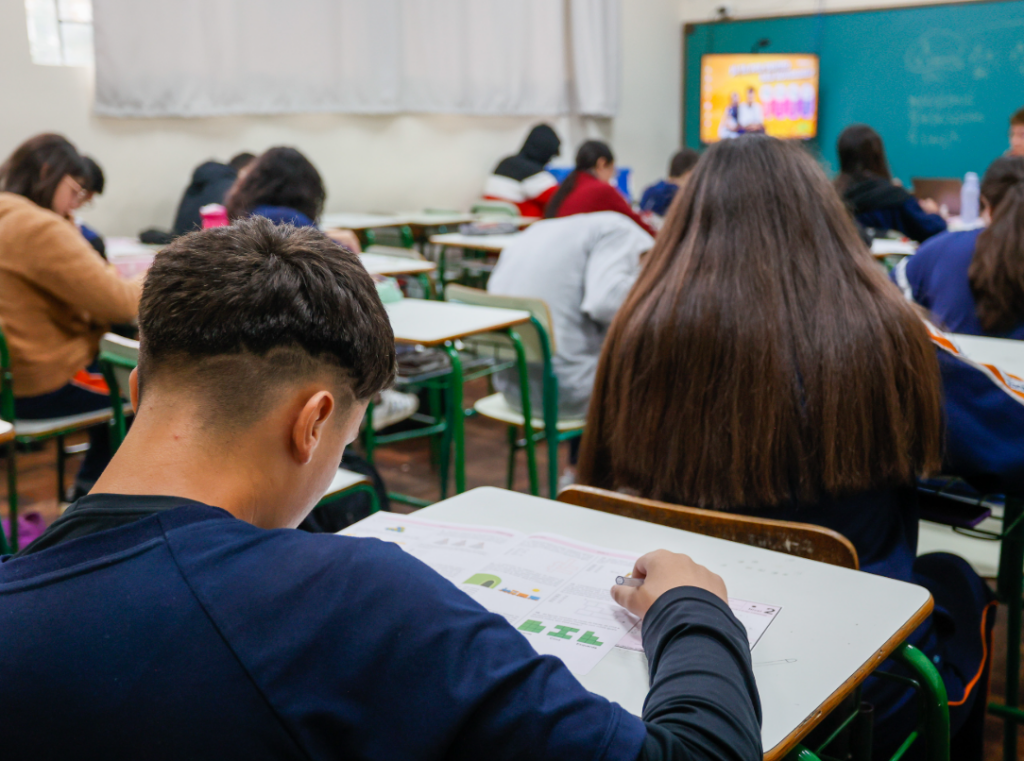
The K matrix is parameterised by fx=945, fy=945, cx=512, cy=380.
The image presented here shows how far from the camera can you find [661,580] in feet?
2.87

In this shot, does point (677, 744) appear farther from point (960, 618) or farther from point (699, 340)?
point (960, 618)

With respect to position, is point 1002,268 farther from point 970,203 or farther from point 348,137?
point 348,137

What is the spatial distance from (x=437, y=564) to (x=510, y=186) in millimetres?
6058

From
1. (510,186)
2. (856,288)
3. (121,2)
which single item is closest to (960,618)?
(856,288)

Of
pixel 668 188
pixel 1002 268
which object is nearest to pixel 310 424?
pixel 1002 268

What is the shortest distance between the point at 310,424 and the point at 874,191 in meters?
4.37

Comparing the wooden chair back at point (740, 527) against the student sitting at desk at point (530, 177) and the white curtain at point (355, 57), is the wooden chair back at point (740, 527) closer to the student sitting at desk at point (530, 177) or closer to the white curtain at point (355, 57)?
the white curtain at point (355, 57)

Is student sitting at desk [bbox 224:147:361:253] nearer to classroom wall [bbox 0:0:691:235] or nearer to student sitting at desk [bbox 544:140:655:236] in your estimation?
student sitting at desk [bbox 544:140:655:236]

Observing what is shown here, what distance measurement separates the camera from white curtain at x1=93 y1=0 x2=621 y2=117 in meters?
5.29

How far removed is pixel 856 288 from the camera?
1.29 metres

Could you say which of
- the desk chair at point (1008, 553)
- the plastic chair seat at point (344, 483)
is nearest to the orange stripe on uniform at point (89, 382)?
the plastic chair seat at point (344, 483)

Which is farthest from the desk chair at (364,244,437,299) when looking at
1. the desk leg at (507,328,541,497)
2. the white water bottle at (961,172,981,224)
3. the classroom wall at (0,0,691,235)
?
the white water bottle at (961,172,981,224)

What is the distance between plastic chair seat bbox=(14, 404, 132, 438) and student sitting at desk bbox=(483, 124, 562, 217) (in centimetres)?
447

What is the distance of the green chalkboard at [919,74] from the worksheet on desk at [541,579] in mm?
6770
